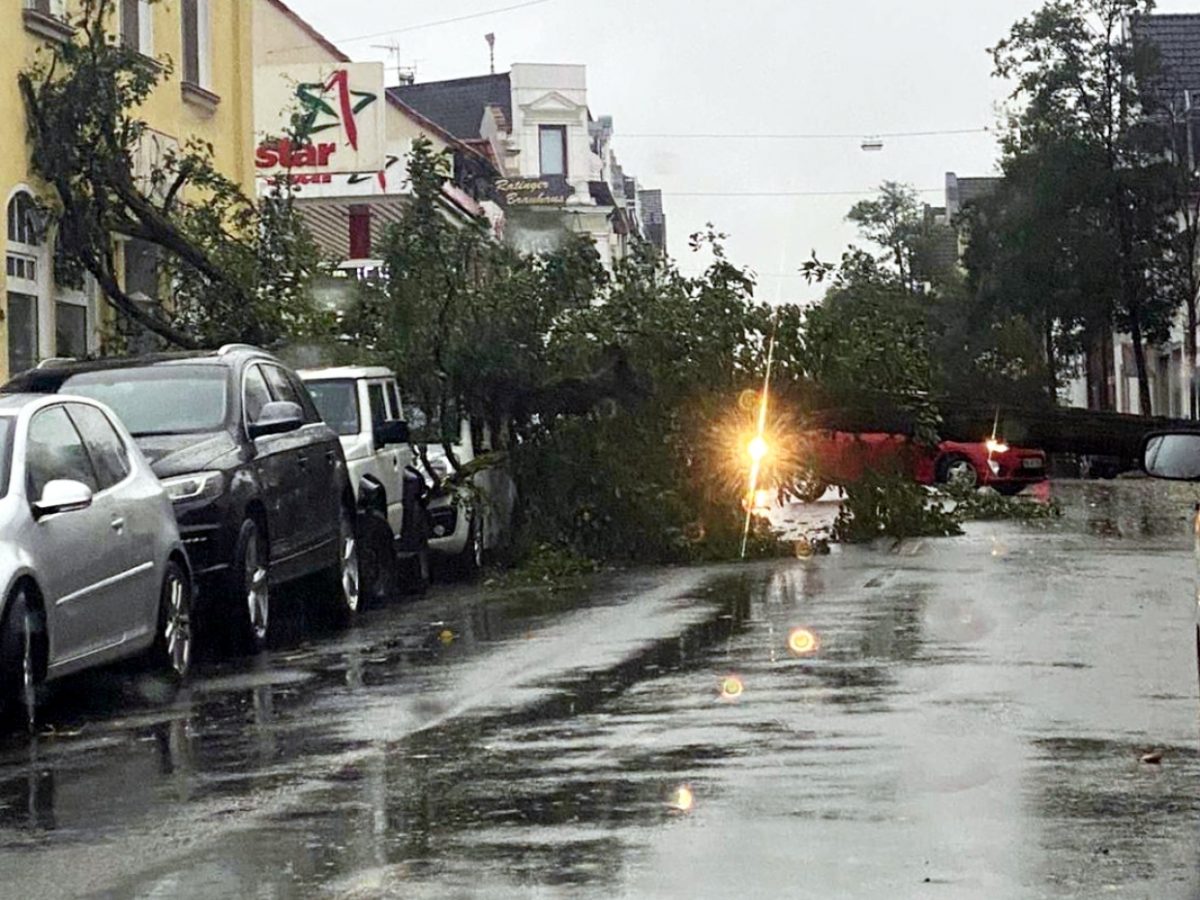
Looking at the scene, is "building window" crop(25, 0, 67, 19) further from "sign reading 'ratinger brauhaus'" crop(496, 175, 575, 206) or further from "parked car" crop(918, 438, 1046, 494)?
"sign reading 'ratinger brauhaus'" crop(496, 175, 575, 206)

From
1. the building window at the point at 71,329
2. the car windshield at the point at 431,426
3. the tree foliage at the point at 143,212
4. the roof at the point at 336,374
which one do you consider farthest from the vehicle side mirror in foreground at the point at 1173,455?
the building window at the point at 71,329

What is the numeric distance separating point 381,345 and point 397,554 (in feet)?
13.2

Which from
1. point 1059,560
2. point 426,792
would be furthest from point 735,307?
point 426,792

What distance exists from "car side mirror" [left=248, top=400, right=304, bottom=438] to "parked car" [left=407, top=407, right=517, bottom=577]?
643 centimetres

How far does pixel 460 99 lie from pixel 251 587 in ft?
255

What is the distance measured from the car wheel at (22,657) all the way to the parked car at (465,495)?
439 inches

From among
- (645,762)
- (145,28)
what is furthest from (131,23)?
(645,762)

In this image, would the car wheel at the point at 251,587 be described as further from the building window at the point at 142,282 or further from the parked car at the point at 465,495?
the building window at the point at 142,282

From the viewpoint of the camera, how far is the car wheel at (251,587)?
15.5 m

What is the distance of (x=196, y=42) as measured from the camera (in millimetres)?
31453

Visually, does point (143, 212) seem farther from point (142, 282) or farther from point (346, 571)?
point (346, 571)

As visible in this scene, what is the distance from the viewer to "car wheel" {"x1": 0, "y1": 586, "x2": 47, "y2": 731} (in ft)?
37.5

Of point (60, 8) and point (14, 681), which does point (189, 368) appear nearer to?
point (14, 681)

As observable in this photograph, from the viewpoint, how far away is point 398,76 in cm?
9662
